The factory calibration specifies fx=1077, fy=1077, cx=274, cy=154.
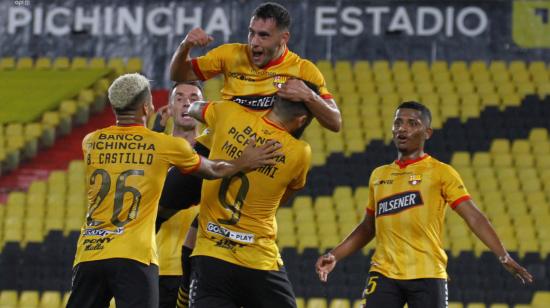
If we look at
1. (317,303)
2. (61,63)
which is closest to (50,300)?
(317,303)

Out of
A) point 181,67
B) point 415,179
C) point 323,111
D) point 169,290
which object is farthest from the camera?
point 169,290

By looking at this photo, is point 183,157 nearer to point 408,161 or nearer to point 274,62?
point 274,62

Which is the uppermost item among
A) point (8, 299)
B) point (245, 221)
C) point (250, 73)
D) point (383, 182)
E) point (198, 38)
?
point (198, 38)

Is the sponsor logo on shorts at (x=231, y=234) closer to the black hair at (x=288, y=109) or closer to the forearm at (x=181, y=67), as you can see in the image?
the black hair at (x=288, y=109)

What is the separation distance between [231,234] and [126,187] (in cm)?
59

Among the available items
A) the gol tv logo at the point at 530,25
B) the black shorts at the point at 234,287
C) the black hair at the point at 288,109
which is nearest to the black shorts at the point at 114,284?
the black shorts at the point at 234,287

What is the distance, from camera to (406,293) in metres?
6.38

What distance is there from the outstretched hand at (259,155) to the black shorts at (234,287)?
516 millimetres

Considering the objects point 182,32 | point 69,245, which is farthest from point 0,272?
point 182,32

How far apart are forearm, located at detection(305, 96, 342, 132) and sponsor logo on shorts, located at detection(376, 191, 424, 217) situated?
919mm

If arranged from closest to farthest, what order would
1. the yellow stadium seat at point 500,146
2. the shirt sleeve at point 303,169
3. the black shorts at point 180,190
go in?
the shirt sleeve at point 303,169, the black shorts at point 180,190, the yellow stadium seat at point 500,146

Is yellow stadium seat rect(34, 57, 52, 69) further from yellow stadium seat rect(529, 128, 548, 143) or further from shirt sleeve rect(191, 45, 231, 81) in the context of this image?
shirt sleeve rect(191, 45, 231, 81)

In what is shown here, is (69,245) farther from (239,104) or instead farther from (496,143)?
(239,104)

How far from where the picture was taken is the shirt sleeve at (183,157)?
5.41 meters
